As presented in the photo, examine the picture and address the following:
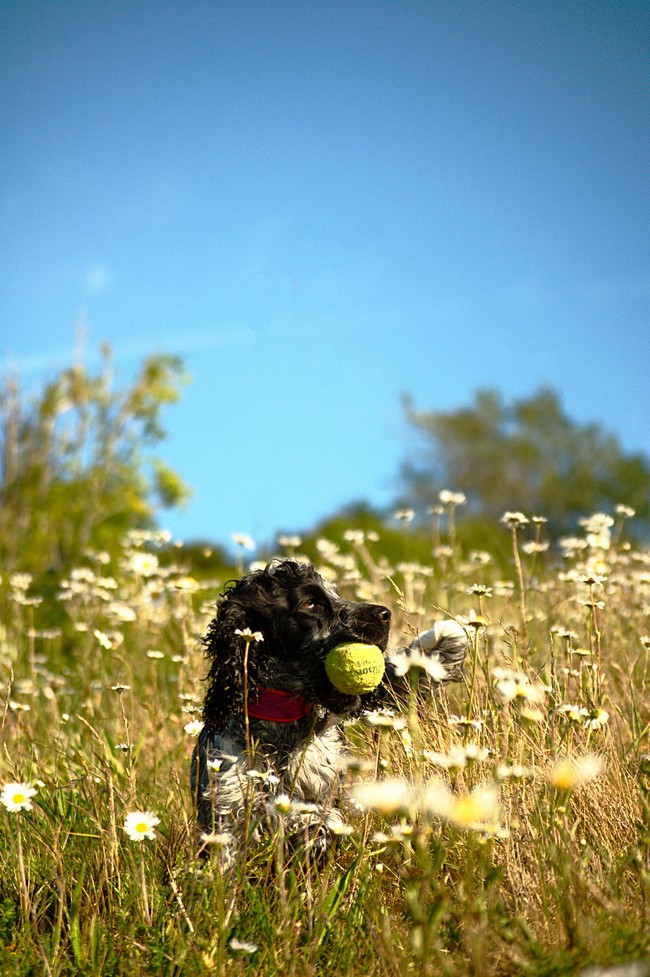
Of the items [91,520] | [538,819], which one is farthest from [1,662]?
[91,520]

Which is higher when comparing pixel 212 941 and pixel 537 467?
pixel 537 467

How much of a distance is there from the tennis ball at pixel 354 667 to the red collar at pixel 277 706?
29 cm

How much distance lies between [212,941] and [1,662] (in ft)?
12.8

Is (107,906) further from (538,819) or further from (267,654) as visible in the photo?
(538,819)

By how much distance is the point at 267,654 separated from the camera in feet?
12.6

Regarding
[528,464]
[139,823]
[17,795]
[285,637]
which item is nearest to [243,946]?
[139,823]

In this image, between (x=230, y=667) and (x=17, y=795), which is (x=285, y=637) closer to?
(x=230, y=667)

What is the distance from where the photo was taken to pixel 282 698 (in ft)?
12.4

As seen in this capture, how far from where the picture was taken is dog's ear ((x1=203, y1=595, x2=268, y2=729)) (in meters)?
3.68

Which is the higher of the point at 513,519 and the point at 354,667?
the point at 513,519

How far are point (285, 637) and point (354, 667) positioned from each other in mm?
485

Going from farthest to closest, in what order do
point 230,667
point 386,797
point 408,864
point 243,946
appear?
point 230,667
point 408,864
point 243,946
point 386,797

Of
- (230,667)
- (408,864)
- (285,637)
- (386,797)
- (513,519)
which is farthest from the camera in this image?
(513,519)

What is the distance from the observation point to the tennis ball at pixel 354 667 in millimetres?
3475
